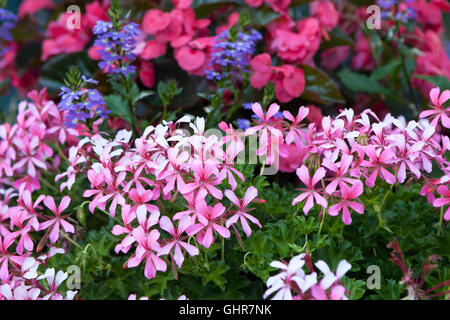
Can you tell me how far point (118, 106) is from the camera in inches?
37.4

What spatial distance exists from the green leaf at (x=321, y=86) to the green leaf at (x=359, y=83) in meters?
0.12

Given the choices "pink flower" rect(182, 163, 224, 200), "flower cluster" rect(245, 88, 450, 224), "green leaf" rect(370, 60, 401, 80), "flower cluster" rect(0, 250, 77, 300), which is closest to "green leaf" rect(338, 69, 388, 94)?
"green leaf" rect(370, 60, 401, 80)

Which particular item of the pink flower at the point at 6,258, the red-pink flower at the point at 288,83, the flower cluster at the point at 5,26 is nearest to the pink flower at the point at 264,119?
the red-pink flower at the point at 288,83

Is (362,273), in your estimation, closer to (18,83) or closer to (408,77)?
(408,77)

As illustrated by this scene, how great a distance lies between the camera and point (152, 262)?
0.64 m

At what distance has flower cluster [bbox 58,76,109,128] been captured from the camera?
780 mm

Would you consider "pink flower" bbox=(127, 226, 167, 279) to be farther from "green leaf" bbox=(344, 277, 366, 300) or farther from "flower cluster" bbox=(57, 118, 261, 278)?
"green leaf" bbox=(344, 277, 366, 300)

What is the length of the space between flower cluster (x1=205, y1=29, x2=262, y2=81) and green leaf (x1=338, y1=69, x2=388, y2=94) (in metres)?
0.30

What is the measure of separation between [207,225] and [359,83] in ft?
2.18

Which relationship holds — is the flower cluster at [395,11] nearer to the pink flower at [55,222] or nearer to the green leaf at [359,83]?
the green leaf at [359,83]

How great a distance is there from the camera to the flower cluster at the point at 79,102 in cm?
78

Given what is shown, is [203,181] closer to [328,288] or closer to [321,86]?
[328,288]

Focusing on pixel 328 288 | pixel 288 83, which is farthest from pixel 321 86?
pixel 328 288

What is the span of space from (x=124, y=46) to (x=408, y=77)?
25.8 inches
